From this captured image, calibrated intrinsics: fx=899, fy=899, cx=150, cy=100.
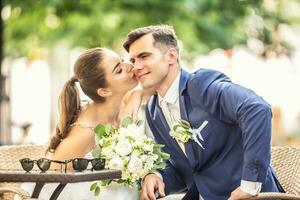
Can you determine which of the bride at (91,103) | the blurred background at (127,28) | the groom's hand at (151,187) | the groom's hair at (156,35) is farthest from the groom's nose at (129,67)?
the blurred background at (127,28)

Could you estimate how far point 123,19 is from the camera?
11.8 meters

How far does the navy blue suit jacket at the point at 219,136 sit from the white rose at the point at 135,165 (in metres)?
0.28

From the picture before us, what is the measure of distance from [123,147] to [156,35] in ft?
2.18

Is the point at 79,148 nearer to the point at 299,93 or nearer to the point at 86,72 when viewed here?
the point at 86,72

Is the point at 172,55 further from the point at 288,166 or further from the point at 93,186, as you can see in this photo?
the point at 288,166

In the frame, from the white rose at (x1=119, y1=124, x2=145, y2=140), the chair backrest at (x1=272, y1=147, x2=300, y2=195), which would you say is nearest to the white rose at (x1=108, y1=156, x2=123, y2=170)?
the white rose at (x1=119, y1=124, x2=145, y2=140)

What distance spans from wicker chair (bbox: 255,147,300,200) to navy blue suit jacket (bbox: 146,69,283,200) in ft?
1.00

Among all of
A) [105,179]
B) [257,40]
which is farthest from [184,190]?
[257,40]

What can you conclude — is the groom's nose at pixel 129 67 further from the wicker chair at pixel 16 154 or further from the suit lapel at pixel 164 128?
the wicker chair at pixel 16 154

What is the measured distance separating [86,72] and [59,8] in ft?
21.8

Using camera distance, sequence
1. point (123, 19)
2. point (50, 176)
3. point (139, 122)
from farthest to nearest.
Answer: point (123, 19) → point (139, 122) → point (50, 176)

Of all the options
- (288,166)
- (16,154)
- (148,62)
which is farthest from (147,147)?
(16,154)

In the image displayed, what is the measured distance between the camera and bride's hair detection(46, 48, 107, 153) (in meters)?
5.23

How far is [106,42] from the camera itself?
41.0 feet
